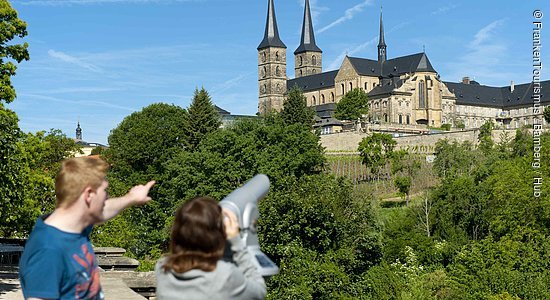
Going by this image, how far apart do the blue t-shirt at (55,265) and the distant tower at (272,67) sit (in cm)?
14180

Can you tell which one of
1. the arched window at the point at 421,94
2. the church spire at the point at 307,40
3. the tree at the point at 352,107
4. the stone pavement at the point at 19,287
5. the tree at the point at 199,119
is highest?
the church spire at the point at 307,40

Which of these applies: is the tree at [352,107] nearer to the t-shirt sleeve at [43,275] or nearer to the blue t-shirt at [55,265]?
the blue t-shirt at [55,265]

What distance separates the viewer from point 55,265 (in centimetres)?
304

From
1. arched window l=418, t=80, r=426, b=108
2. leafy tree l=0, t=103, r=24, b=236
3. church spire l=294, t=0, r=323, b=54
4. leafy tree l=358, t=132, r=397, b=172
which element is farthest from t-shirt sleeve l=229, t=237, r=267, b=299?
church spire l=294, t=0, r=323, b=54

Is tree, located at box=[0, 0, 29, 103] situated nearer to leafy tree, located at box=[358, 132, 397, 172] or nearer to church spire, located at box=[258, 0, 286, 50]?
leafy tree, located at box=[358, 132, 397, 172]

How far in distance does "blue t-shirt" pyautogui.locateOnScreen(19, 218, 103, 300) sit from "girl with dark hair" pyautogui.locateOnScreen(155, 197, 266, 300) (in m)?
0.42

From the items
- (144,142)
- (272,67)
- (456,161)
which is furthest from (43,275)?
(272,67)

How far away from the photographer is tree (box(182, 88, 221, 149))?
5391 centimetres

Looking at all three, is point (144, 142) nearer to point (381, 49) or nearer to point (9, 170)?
point (9, 170)

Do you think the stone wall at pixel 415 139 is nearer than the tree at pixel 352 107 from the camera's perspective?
Yes

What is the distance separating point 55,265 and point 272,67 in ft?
475

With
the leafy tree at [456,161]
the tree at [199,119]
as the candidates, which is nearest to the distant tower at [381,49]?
the leafy tree at [456,161]

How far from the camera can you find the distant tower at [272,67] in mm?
145875

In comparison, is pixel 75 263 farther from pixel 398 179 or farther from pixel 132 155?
pixel 398 179
